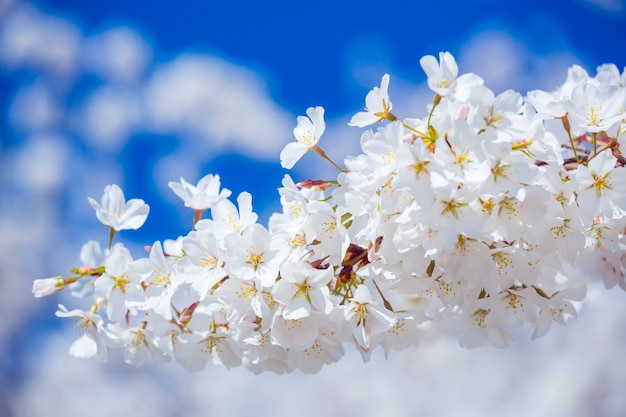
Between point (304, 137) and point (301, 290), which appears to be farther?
point (304, 137)

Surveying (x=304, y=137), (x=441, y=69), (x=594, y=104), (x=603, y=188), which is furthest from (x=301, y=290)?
(x=594, y=104)

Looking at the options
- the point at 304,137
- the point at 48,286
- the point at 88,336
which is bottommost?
the point at 88,336

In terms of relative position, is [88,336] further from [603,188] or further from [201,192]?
[603,188]

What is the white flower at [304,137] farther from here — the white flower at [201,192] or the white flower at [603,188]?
the white flower at [603,188]

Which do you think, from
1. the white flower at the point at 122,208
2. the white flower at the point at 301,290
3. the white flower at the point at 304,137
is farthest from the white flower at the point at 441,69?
the white flower at the point at 122,208

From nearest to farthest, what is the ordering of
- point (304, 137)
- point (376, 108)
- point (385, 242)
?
1. point (385, 242)
2. point (376, 108)
3. point (304, 137)

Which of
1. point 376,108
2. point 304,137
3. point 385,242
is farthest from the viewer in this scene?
point 304,137

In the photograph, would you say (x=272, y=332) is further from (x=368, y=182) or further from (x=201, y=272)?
(x=368, y=182)
